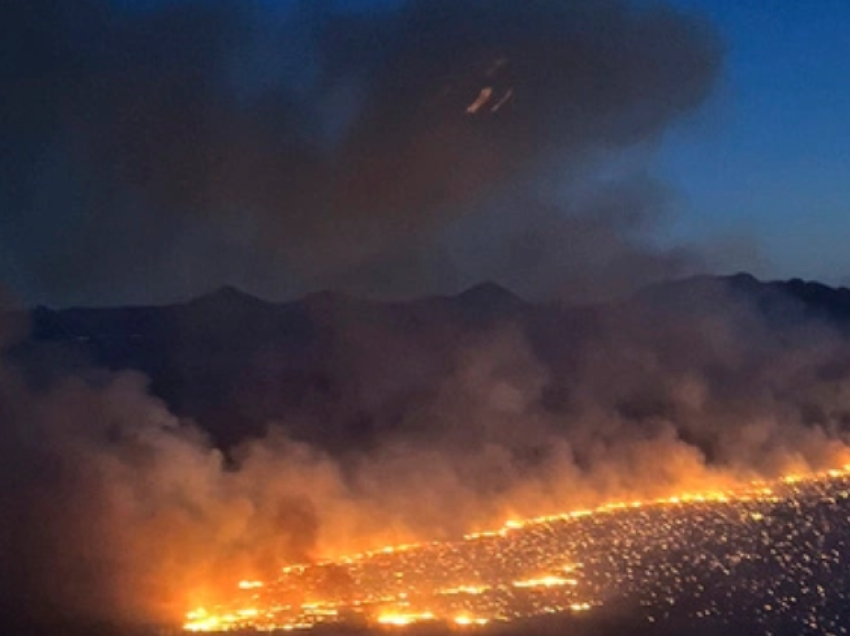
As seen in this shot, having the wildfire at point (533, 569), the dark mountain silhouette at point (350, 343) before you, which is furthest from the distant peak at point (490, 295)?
the wildfire at point (533, 569)

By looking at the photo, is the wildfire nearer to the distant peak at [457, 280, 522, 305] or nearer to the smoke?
the smoke

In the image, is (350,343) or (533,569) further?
(350,343)

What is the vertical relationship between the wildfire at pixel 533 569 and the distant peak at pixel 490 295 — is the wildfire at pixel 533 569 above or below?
below

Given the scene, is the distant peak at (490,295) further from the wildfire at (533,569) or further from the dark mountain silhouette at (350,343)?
the wildfire at (533,569)

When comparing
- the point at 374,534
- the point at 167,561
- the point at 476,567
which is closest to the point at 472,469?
the point at 374,534

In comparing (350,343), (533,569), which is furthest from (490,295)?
(533,569)

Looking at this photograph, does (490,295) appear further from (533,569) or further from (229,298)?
(533,569)
